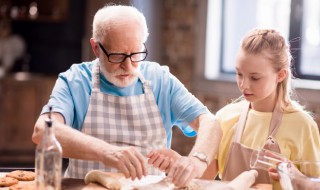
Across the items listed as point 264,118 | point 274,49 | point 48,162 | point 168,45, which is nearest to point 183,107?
point 264,118

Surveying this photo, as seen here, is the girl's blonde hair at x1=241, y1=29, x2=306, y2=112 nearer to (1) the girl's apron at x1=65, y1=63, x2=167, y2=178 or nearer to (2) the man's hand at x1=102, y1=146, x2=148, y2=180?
(1) the girl's apron at x1=65, y1=63, x2=167, y2=178

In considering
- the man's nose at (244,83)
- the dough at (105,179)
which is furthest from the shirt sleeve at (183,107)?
the dough at (105,179)

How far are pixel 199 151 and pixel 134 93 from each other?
1.42 ft

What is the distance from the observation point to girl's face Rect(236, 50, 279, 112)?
2.28 meters

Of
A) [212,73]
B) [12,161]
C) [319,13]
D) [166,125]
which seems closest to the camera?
[166,125]

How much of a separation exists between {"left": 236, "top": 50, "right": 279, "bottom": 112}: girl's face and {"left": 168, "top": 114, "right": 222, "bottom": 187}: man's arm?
0.17 meters

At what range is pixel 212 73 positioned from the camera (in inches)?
215

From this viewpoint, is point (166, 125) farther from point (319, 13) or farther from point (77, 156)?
point (319, 13)

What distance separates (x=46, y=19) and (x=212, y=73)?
2010 millimetres

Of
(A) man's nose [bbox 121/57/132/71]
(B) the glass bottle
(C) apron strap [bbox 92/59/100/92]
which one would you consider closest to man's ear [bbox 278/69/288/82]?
(A) man's nose [bbox 121/57/132/71]

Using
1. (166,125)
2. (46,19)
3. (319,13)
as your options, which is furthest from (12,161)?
(166,125)

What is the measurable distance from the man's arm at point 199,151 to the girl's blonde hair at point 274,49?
0.30 metres

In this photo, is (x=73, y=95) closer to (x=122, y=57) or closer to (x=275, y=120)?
(x=122, y=57)

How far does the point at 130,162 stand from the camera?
189 centimetres
